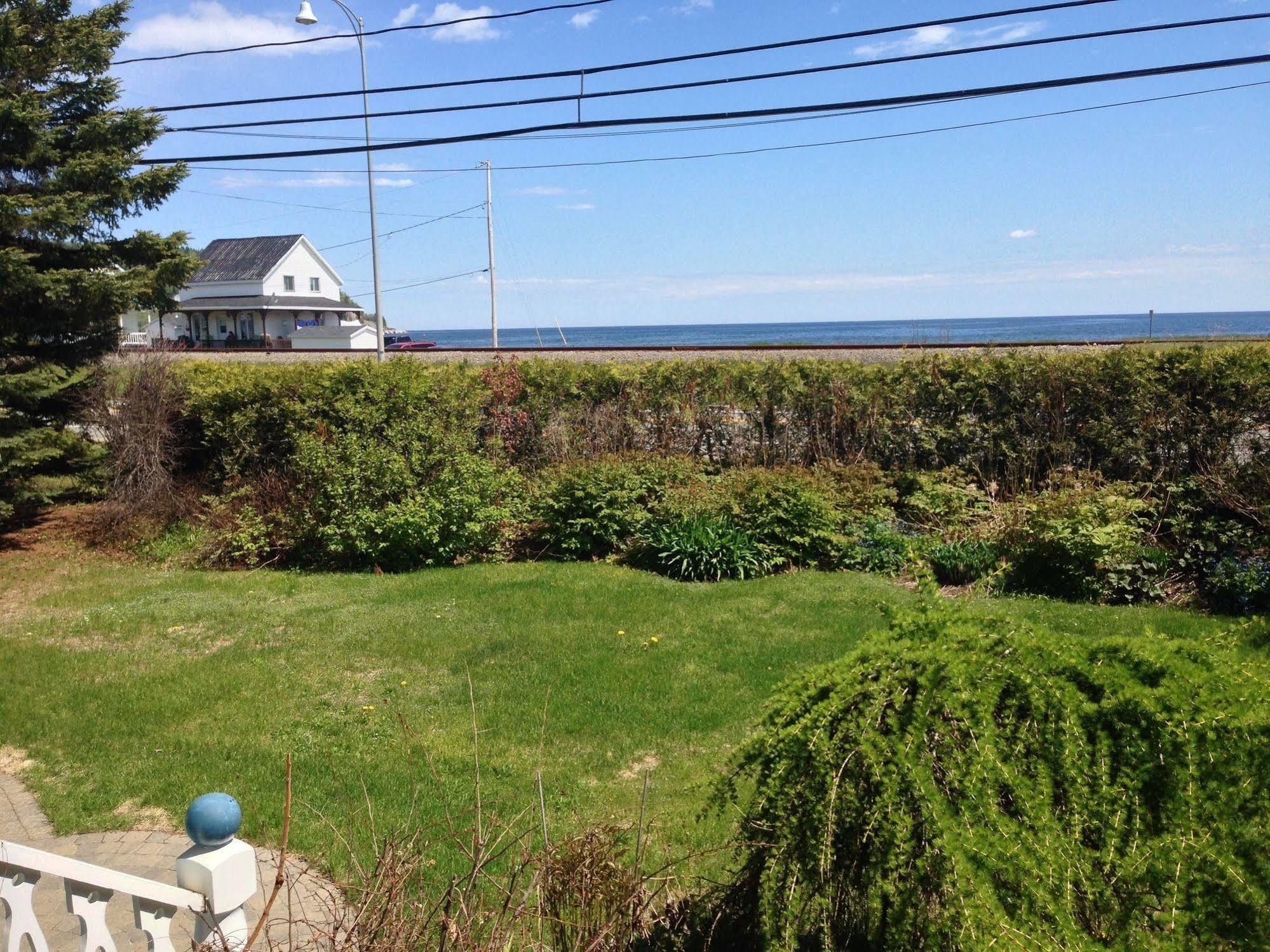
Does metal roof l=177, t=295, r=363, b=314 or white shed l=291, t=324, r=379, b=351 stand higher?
metal roof l=177, t=295, r=363, b=314

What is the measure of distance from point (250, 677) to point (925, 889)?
230 inches

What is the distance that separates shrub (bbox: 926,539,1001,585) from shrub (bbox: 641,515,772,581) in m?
1.62

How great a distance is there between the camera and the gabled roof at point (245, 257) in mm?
56656

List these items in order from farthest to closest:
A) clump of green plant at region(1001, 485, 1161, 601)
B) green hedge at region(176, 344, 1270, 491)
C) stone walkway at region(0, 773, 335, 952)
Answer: green hedge at region(176, 344, 1270, 491), clump of green plant at region(1001, 485, 1161, 601), stone walkway at region(0, 773, 335, 952)

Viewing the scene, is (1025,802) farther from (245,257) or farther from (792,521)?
(245,257)

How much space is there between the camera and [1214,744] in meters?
2.29

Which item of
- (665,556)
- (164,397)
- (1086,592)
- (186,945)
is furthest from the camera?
(164,397)

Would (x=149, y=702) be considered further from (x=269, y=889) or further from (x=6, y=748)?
(x=269, y=889)

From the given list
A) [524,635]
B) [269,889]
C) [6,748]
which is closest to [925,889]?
[269,889]

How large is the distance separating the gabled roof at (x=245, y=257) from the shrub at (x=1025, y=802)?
195 feet

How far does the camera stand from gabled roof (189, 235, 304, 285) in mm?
56656

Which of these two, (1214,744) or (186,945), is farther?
(186,945)

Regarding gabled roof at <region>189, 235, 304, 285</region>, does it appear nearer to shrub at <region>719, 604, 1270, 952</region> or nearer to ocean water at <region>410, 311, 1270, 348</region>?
ocean water at <region>410, 311, 1270, 348</region>

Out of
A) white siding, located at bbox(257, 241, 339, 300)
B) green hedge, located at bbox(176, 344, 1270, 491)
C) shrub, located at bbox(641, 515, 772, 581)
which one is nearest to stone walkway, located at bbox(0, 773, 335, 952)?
shrub, located at bbox(641, 515, 772, 581)
